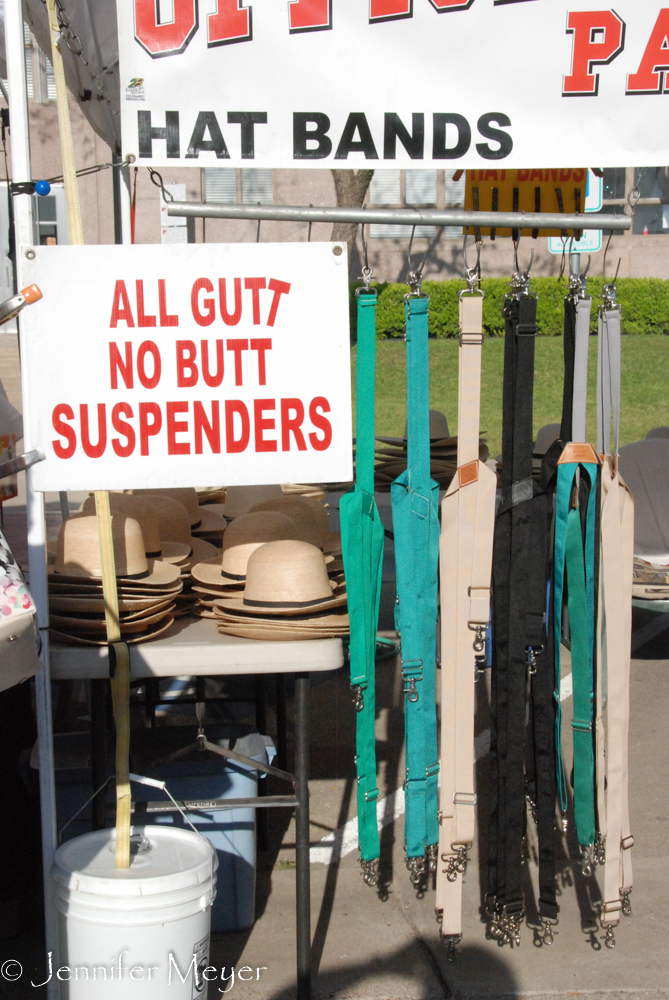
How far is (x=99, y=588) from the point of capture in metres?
2.74

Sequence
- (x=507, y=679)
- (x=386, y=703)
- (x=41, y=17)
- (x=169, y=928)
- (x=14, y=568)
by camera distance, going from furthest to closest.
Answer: (x=386, y=703) < (x=41, y=17) < (x=507, y=679) < (x=169, y=928) < (x=14, y=568)

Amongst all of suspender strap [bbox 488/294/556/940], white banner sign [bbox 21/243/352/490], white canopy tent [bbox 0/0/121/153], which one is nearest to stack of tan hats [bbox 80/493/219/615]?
white banner sign [bbox 21/243/352/490]

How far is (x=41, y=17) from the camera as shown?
3596 mm

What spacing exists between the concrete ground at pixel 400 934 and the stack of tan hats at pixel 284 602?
1071 mm

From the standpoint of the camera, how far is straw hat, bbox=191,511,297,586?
2.99 m

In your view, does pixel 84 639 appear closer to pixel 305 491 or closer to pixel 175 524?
pixel 175 524

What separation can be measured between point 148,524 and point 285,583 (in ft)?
2.14

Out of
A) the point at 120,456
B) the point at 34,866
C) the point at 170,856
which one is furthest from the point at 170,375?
the point at 34,866

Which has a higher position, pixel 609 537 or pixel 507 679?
pixel 609 537

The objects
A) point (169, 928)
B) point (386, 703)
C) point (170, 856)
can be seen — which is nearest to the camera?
point (169, 928)

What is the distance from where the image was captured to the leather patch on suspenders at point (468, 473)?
2.62 m

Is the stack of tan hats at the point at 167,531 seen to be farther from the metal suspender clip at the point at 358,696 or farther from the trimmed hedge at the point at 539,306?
the trimmed hedge at the point at 539,306

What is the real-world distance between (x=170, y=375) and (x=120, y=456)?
0.82 feet

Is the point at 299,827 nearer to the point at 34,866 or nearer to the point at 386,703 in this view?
the point at 34,866
